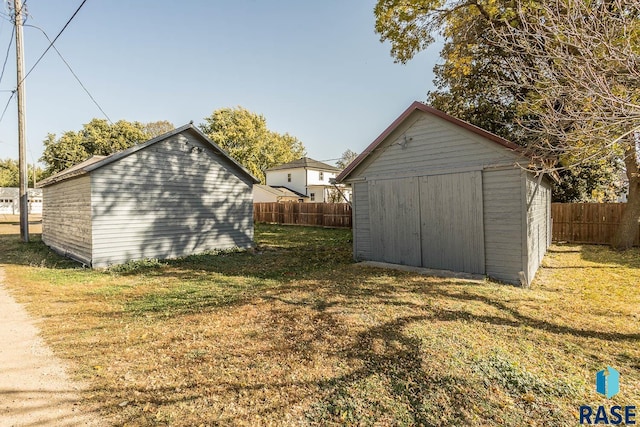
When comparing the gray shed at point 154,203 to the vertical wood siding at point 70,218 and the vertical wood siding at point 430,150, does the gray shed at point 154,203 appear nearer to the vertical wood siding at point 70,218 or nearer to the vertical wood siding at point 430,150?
the vertical wood siding at point 70,218

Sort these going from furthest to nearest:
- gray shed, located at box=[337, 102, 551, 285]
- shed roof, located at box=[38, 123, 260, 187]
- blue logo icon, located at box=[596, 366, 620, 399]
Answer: shed roof, located at box=[38, 123, 260, 187] → gray shed, located at box=[337, 102, 551, 285] → blue logo icon, located at box=[596, 366, 620, 399]

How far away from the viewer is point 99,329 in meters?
4.95

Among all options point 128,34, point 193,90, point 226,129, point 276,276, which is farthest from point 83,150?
point 276,276

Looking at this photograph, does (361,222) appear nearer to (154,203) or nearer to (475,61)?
(154,203)

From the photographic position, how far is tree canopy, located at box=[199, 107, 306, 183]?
1507 inches

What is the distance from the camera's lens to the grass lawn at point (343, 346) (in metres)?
2.96

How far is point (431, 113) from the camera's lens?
8.03 metres

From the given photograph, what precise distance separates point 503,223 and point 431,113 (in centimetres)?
309

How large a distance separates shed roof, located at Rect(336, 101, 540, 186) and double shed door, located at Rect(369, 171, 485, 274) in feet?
2.62

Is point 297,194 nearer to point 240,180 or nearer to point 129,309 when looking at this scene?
point 240,180

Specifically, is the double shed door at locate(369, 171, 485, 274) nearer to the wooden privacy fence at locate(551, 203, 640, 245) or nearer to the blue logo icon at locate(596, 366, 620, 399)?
the blue logo icon at locate(596, 366, 620, 399)

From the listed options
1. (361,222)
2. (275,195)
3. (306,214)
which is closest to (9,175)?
(275,195)

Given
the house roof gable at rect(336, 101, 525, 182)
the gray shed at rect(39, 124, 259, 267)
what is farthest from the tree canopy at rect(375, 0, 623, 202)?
the gray shed at rect(39, 124, 259, 267)
